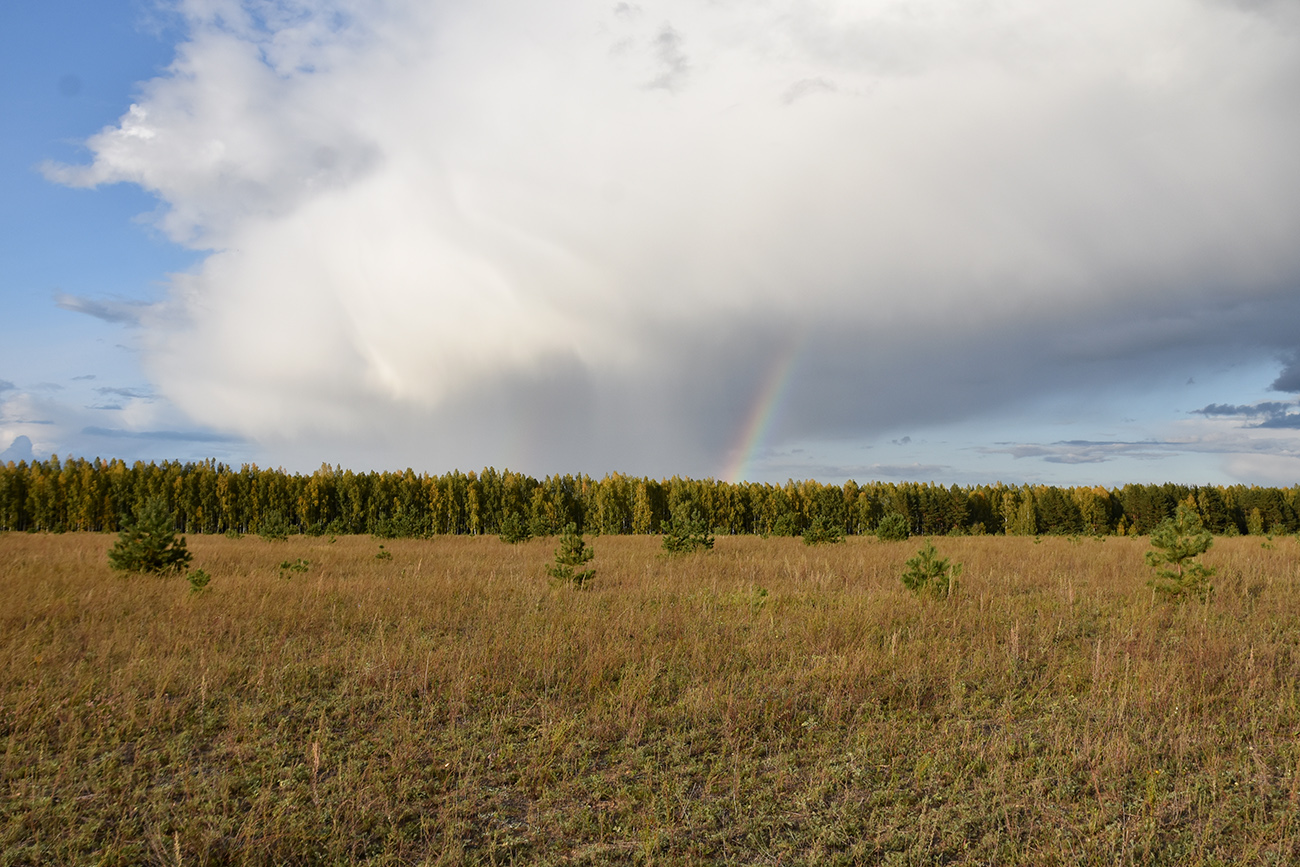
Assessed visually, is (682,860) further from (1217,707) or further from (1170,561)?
(1170,561)

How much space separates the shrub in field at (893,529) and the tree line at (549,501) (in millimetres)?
27446

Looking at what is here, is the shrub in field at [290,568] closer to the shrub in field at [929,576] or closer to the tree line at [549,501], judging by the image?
the shrub in field at [929,576]

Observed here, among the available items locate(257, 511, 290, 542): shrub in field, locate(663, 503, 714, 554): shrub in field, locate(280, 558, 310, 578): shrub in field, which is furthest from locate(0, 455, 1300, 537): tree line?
locate(280, 558, 310, 578): shrub in field

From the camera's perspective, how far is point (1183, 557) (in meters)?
11.2

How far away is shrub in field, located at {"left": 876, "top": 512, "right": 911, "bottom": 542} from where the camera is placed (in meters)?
27.2

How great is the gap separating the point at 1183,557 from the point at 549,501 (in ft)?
183

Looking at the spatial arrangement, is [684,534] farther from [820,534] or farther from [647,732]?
[647,732]

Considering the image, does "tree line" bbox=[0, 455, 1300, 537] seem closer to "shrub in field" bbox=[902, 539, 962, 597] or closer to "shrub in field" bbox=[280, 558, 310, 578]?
"shrub in field" bbox=[280, 558, 310, 578]

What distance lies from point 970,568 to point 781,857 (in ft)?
46.3

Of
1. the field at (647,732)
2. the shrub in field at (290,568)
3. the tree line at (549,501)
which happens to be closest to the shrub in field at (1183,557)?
the field at (647,732)

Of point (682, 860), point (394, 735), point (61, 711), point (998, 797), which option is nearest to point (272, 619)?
point (61, 711)

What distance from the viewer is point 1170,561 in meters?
11.3

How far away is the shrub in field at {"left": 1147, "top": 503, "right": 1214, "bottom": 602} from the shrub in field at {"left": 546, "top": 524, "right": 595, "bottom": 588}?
10394mm

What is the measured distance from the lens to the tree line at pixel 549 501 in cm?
5975
